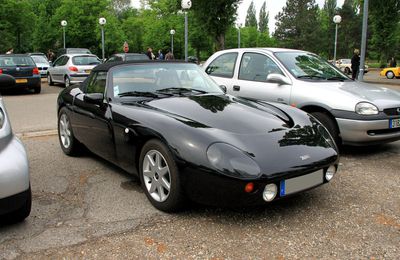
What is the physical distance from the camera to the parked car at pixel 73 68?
16.6 meters

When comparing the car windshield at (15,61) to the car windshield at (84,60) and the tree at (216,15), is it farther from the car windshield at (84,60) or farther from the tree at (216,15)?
the tree at (216,15)

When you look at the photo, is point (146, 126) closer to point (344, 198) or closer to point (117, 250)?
point (117, 250)

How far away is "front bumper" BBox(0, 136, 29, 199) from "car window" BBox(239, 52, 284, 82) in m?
4.37

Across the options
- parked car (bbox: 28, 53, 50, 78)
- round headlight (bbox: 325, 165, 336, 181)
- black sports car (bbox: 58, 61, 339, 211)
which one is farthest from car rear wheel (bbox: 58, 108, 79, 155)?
parked car (bbox: 28, 53, 50, 78)

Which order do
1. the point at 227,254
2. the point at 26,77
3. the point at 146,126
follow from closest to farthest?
the point at 227,254, the point at 146,126, the point at 26,77

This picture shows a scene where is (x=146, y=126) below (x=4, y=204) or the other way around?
the other way around

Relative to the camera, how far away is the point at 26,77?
1491 centimetres

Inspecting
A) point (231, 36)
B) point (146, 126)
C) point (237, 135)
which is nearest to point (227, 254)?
point (237, 135)

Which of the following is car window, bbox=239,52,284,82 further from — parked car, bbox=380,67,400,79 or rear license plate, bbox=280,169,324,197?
parked car, bbox=380,67,400,79

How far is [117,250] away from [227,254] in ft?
2.65

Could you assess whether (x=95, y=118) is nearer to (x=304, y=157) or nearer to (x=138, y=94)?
(x=138, y=94)

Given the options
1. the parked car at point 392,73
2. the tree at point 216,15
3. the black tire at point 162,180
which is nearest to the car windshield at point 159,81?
the black tire at point 162,180

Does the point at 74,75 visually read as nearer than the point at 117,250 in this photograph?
No

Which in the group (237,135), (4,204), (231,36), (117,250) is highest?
(231,36)
